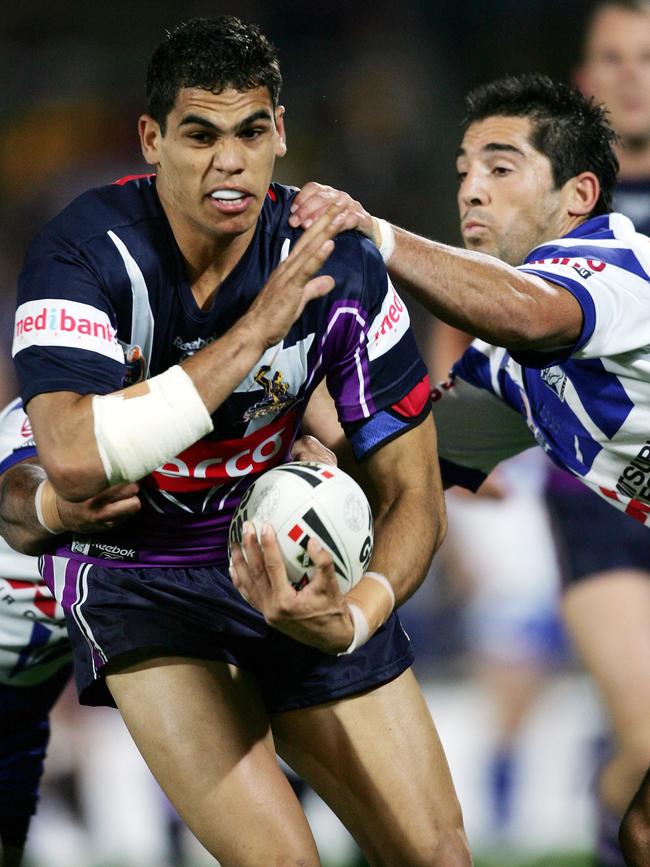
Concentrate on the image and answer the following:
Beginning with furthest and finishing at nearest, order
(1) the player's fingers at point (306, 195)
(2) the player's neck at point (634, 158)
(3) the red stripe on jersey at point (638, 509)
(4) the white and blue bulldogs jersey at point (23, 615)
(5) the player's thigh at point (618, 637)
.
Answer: (2) the player's neck at point (634, 158), (5) the player's thigh at point (618, 637), (4) the white and blue bulldogs jersey at point (23, 615), (3) the red stripe on jersey at point (638, 509), (1) the player's fingers at point (306, 195)

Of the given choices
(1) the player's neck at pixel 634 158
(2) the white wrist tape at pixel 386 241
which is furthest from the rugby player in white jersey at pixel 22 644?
(1) the player's neck at pixel 634 158

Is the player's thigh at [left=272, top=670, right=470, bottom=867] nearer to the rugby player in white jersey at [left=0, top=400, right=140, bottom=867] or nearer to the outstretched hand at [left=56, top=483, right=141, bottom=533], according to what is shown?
the outstretched hand at [left=56, top=483, right=141, bottom=533]

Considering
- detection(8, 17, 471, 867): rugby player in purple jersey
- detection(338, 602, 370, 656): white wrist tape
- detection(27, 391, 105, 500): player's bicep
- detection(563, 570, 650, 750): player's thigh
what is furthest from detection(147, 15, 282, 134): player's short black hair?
detection(563, 570, 650, 750): player's thigh

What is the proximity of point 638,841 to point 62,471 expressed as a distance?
204cm

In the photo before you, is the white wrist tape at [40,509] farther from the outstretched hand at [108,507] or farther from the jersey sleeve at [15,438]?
the jersey sleeve at [15,438]

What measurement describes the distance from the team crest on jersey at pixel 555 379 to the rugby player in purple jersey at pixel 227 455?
0.57 metres

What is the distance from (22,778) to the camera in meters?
4.03

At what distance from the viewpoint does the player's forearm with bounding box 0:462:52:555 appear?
→ 3055 millimetres

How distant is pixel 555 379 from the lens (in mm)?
3500

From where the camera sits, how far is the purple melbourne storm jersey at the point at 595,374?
10.5 feet

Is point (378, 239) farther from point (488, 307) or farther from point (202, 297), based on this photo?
point (202, 297)

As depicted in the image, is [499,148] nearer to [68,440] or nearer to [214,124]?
[214,124]

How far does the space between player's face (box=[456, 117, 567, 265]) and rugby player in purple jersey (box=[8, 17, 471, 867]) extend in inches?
45.3

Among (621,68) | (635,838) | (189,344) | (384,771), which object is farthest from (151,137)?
(621,68)
